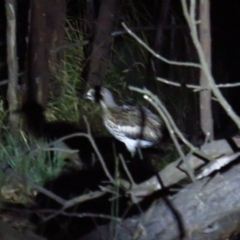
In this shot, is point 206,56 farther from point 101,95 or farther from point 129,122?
point 101,95

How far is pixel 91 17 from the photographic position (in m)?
7.86

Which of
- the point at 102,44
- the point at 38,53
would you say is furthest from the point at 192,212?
the point at 102,44

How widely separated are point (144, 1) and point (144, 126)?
2.02 metres

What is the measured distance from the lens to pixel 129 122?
717cm

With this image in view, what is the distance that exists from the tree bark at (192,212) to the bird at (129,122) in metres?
3.22

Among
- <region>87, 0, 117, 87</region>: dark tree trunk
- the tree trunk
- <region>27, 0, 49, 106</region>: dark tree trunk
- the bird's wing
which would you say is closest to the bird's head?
the bird's wing

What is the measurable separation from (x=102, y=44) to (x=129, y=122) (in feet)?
2.81

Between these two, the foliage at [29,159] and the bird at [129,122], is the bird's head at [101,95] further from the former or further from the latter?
the foliage at [29,159]

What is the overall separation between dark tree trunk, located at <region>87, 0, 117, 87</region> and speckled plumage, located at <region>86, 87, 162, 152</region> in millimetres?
326

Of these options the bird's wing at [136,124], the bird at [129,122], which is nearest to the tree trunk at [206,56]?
the bird at [129,122]

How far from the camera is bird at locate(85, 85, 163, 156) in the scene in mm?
7078

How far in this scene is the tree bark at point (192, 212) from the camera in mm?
3527

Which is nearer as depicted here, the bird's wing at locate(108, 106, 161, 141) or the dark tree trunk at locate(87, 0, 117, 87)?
the bird's wing at locate(108, 106, 161, 141)

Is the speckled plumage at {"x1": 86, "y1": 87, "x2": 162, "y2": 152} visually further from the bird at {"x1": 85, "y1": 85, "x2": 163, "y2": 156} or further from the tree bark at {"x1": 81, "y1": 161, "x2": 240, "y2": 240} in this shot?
the tree bark at {"x1": 81, "y1": 161, "x2": 240, "y2": 240}
